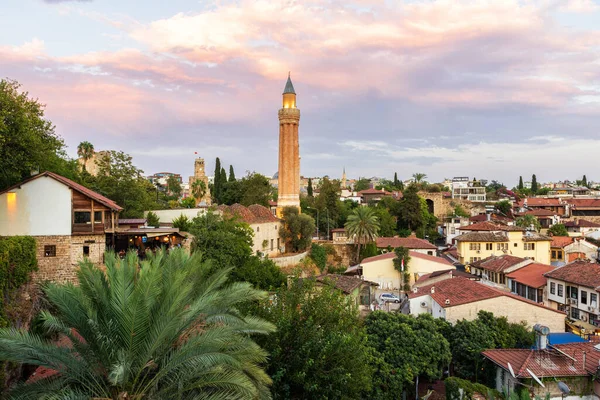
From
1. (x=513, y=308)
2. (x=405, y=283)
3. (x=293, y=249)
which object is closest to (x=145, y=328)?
(x=513, y=308)

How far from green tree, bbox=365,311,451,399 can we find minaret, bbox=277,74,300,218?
3982 centimetres

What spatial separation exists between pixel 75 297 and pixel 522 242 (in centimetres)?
4820

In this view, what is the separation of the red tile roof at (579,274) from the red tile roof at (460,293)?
197 inches

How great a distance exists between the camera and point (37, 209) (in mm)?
20000

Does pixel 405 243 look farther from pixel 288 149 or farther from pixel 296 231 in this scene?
pixel 288 149

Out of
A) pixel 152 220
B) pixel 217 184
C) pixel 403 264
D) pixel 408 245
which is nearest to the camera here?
pixel 152 220

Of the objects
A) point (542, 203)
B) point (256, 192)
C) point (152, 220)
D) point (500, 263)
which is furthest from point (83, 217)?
point (542, 203)

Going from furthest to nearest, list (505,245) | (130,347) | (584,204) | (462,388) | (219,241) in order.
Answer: (584,204), (505,245), (219,241), (462,388), (130,347)

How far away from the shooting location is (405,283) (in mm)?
41156

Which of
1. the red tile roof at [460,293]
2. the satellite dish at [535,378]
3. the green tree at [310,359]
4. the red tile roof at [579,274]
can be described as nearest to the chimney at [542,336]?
the satellite dish at [535,378]

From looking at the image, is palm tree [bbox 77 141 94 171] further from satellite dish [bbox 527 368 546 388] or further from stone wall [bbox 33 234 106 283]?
satellite dish [bbox 527 368 546 388]

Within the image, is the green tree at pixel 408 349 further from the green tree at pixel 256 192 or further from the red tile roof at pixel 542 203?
the red tile roof at pixel 542 203

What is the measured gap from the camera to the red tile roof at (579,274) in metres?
26.9

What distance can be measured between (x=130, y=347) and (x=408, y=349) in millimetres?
14820
